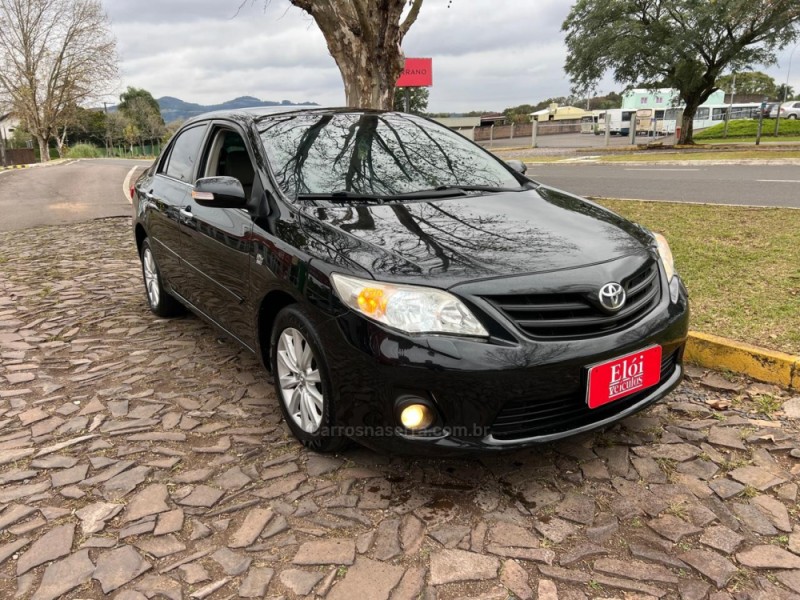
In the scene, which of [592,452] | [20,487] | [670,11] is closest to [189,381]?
[20,487]

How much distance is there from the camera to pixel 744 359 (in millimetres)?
3697

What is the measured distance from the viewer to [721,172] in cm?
1459

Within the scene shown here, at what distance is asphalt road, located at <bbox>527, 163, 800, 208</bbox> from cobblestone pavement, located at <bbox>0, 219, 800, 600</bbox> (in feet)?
23.7

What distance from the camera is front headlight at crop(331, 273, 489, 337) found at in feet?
7.77

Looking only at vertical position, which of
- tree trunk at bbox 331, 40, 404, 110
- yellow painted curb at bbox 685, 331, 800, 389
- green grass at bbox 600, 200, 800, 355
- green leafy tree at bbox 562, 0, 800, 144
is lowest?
yellow painted curb at bbox 685, 331, 800, 389

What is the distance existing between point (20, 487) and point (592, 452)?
2.62 metres

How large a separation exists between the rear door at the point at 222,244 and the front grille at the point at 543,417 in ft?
4.91

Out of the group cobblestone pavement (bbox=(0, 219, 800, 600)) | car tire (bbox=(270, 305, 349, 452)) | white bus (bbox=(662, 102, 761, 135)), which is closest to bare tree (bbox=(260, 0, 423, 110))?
cobblestone pavement (bbox=(0, 219, 800, 600))

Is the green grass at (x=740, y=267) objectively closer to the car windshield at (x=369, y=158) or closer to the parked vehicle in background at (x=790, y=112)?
the car windshield at (x=369, y=158)

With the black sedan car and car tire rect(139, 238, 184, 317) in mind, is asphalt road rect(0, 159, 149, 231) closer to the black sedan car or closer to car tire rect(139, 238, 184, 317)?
car tire rect(139, 238, 184, 317)

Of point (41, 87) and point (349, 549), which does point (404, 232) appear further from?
point (41, 87)

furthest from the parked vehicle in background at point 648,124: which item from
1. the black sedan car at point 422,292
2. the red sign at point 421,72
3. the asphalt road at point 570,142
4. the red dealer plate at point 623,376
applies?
the red dealer plate at point 623,376

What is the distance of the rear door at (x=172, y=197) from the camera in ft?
14.0

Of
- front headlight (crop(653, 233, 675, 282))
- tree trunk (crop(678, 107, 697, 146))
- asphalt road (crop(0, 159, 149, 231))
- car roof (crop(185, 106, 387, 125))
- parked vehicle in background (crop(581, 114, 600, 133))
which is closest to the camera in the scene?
front headlight (crop(653, 233, 675, 282))
